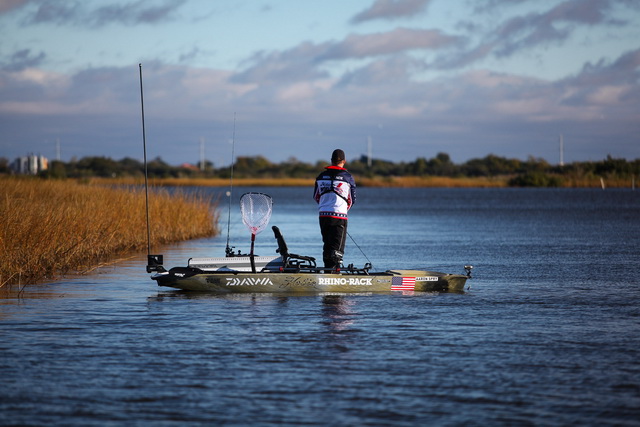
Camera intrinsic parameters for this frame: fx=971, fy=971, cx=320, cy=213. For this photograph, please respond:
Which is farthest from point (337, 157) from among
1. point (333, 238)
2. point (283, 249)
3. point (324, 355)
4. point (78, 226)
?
point (78, 226)

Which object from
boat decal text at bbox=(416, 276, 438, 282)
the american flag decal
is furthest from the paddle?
boat decal text at bbox=(416, 276, 438, 282)

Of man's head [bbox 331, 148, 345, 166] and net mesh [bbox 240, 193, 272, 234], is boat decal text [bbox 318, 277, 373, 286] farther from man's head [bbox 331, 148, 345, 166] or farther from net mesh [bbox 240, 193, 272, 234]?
man's head [bbox 331, 148, 345, 166]

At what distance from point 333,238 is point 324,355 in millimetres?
5543

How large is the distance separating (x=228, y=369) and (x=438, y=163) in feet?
481

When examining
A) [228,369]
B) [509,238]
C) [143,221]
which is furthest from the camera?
[509,238]

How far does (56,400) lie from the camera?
8117 mm

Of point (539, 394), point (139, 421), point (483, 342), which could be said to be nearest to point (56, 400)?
point (139, 421)

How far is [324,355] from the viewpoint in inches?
394

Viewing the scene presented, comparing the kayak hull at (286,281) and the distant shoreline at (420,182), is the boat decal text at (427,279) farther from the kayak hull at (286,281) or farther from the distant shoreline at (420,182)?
the distant shoreline at (420,182)

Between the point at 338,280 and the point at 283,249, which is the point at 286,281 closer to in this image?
the point at 283,249

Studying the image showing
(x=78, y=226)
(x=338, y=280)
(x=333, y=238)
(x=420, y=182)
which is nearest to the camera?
(x=338, y=280)

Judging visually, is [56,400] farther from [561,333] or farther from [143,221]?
[143,221]

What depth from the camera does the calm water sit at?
25.5ft

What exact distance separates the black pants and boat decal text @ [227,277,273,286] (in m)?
1.10
